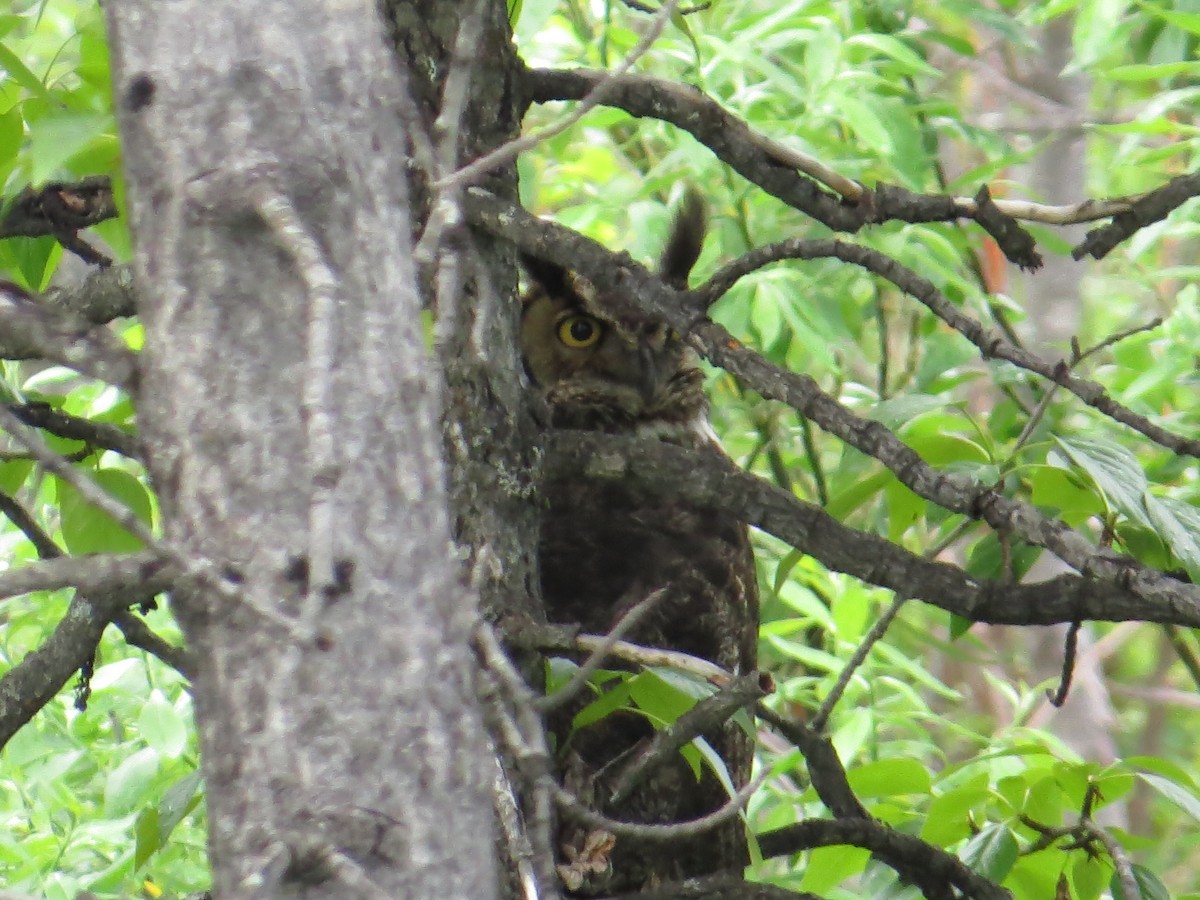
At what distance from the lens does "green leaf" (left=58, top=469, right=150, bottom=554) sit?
159 cm

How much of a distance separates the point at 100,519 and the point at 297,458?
80cm

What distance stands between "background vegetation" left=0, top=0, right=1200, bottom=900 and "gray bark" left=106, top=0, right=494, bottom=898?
24 cm

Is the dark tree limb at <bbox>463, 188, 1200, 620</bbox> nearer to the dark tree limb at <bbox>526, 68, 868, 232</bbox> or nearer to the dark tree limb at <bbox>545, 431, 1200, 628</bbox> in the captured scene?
the dark tree limb at <bbox>545, 431, 1200, 628</bbox>

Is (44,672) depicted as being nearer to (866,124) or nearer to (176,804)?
(176,804)

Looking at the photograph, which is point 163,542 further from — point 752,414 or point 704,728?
point 752,414

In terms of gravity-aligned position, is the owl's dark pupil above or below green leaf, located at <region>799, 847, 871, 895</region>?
above

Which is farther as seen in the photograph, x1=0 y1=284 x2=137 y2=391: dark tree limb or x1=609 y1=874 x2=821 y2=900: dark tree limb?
x1=609 y1=874 x2=821 y2=900: dark tree limb

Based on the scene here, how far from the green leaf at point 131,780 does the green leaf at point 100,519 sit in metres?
0.69

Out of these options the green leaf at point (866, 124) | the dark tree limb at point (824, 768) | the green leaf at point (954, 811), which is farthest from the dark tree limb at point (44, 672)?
the green leaf at point (866, 124)

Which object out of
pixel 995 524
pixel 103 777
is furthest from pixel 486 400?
pixel 103 777

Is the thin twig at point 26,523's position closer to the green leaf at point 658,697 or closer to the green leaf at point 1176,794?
the green leaf at point 658,697

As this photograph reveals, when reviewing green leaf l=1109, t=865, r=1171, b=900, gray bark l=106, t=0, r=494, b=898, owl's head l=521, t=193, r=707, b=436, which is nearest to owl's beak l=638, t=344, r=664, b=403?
owl's head l=521, t=193, r=707, b=436

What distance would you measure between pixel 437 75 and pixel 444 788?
1.04m

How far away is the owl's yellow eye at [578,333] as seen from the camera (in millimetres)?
3104
